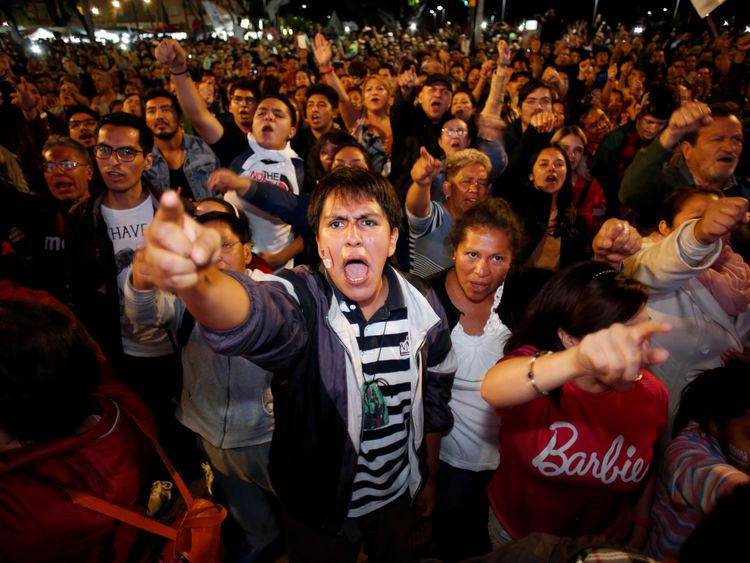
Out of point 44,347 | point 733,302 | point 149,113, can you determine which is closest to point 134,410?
point 44,347

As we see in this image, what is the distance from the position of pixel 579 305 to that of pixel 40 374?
1850mm

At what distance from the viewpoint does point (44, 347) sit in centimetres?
131

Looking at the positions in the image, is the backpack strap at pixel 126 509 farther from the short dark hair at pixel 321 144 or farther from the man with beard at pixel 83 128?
the man with beard at pixel 83 128

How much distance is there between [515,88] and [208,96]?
17.0 feet

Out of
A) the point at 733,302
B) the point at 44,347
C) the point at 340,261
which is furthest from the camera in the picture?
the point at 733,302

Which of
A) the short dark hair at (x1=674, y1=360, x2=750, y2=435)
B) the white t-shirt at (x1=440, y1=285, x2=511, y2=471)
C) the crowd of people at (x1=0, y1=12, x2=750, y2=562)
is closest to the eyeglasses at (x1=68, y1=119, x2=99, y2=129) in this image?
the crowd of people at (x1=0, y1=12, x2=750, y2=562)

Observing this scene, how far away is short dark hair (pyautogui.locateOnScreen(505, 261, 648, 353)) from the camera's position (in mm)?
1611

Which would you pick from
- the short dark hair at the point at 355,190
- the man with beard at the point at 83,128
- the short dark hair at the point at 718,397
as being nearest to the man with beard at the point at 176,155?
the man with beard at the point at 83,128

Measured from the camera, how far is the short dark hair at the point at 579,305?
161cm

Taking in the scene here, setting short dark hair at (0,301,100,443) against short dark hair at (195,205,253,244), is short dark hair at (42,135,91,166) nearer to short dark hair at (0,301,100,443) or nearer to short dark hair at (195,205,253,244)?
short dark hair at (195,205,253,244)

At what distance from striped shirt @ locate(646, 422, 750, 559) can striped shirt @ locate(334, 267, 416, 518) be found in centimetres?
105

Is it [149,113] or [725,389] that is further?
[149,113]

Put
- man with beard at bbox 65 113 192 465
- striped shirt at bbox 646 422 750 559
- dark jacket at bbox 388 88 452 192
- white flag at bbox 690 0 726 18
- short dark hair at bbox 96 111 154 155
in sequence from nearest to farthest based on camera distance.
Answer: striped shirt at bbox 646 422 750 559 → man with beard at bbox 65 113 192 465 → short dark hair at bbox 96 111 154 155 → white flag at bbox 690 0 726 18 → dark jacket at bbox 388 88 452 192

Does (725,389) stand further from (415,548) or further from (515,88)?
(515,88)
